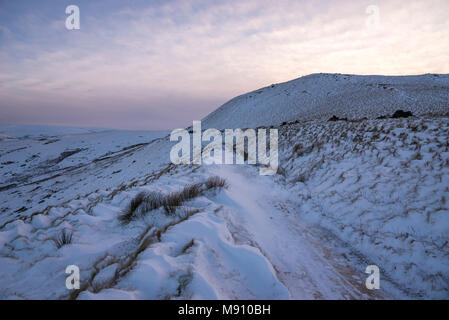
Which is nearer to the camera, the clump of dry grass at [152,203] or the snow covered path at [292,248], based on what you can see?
the snow covered path at [292,248]

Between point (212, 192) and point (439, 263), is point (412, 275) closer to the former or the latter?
point (439, 263)

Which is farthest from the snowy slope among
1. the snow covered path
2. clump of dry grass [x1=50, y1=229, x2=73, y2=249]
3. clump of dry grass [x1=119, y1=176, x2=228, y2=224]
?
clump of dry grass [x1=50, y1=229, x2=73, y2=249]

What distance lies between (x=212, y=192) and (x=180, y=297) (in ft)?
10.5

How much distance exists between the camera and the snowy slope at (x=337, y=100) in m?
21.8

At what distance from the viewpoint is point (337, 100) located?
93.9ft

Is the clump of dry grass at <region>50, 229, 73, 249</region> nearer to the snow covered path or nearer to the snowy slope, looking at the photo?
the snow covered path

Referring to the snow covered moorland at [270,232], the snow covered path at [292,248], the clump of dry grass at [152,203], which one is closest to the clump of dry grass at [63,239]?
the snow covered moorland at [270,232]

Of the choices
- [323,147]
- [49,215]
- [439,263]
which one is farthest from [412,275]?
[49,215]

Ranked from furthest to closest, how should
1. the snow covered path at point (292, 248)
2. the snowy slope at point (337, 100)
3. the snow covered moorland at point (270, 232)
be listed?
1. the snowy slope at point (337, 100)
2. the snow covered path at point (292, 248)
3. the snow covered moorland at point (270, 232)

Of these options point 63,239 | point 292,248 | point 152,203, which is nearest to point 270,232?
point 292,248

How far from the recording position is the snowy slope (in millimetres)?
21750

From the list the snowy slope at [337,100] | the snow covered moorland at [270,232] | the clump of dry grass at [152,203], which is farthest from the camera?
the snowy slope at [337,100]

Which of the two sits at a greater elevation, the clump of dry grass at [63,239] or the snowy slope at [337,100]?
the snowy slope at [337,100]

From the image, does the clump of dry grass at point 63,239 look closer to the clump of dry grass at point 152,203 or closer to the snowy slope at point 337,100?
the clump of dry grass at point 152,203
